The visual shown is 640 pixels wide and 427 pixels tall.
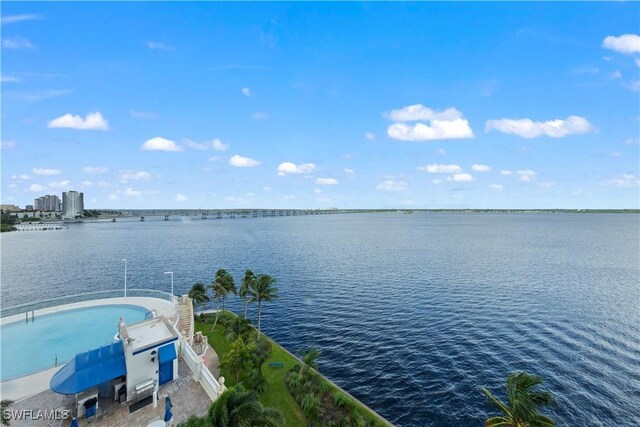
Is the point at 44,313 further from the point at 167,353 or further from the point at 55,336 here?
the point at 167,353

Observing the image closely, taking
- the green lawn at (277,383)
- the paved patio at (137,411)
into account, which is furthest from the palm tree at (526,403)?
the paved patio at (137,411)

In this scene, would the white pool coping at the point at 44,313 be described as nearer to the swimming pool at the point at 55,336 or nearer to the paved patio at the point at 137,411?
the swimming pool at the point at 55,336

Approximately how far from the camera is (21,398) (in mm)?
22469

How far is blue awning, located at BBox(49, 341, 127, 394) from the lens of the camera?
65.0 ft

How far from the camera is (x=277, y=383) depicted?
29.1 meters

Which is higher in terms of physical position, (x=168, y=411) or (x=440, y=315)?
(x=168, y=411)

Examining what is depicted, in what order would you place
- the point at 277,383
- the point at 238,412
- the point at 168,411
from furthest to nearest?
the point at 277,383 → the point at 168,411 → the point at 238,412

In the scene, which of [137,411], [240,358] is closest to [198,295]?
[240,358]

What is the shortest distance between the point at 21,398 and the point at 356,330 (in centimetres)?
3541

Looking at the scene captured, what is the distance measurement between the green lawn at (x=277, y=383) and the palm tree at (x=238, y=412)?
37.8 ft

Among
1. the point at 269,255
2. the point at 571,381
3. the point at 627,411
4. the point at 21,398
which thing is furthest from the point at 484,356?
the point at 269,255

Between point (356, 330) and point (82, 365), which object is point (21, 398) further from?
point (356, 330)

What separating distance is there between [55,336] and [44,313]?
7.19m

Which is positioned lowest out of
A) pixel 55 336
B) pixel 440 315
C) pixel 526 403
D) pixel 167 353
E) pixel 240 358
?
pixel 440 315
